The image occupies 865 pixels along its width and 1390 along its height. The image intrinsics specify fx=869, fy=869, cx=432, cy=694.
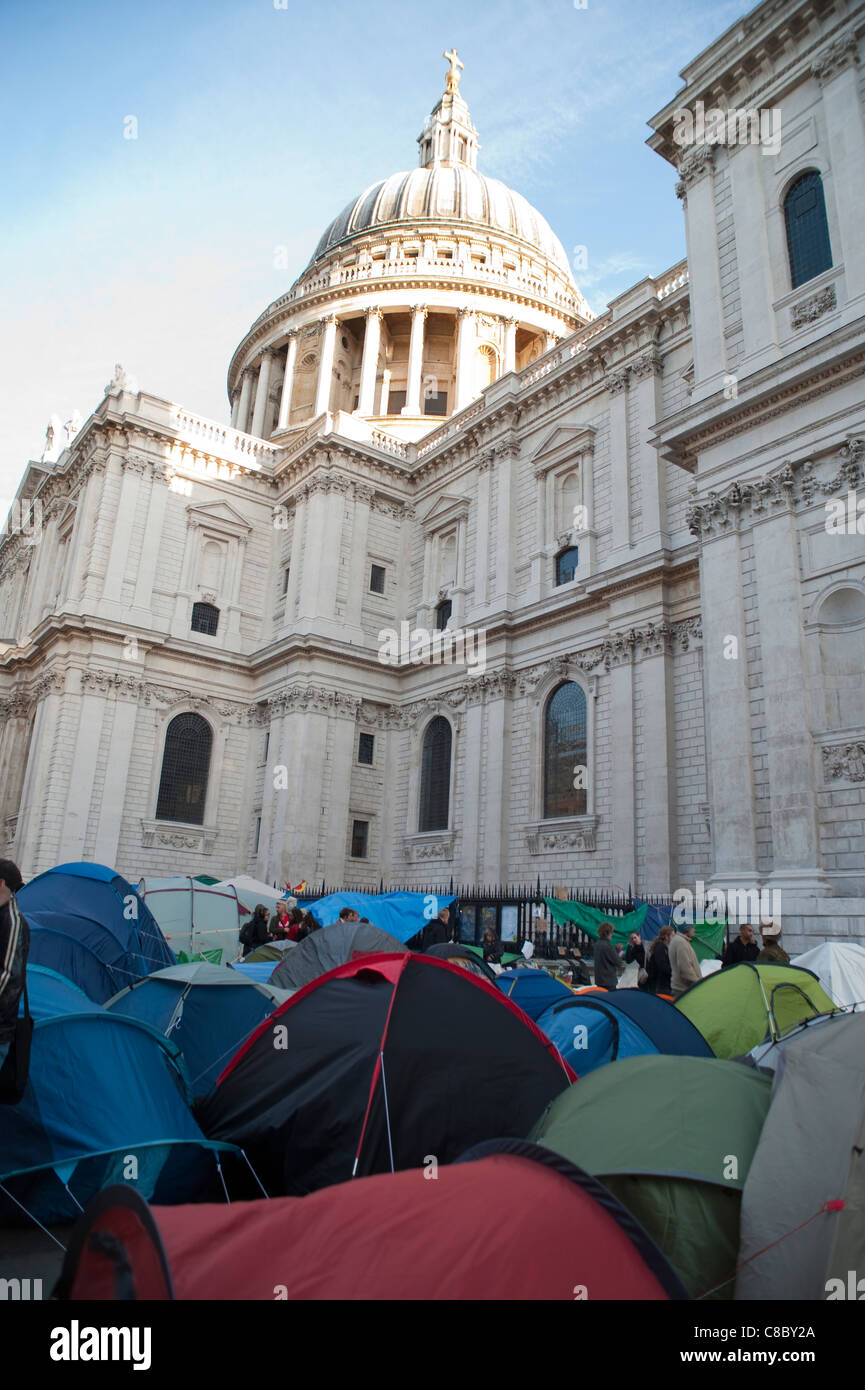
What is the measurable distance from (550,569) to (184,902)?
585 inches

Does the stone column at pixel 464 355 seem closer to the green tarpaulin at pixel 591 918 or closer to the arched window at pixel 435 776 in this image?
the arched window at pixel 435 776

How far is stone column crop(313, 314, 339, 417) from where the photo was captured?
45312mm

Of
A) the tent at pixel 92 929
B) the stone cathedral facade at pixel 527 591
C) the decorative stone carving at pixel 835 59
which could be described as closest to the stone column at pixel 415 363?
the stone cathedral facade at pixel 527 591

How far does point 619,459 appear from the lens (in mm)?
25609

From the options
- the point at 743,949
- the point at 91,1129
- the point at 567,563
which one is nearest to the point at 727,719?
the point at 743,949

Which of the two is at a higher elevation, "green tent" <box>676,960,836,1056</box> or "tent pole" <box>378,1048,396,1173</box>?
"green tent" <box>676,960,836,1056</box>

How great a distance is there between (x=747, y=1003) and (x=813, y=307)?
13922 mm

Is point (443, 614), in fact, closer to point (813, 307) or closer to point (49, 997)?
point (813, 307)

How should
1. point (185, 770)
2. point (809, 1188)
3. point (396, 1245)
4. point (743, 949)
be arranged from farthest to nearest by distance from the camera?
point (185, 770)
point (743, 949)
point (809, 1188)
point (396, 1245)

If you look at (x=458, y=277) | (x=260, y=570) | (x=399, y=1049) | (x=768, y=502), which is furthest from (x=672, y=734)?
(x=458, y=277)

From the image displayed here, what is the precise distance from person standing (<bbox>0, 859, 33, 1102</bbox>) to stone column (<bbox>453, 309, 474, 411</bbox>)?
42.4 metres

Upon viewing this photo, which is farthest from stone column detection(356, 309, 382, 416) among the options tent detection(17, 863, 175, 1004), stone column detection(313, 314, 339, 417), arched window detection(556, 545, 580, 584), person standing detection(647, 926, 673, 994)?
person standing detection(647, 926, 673, 994)

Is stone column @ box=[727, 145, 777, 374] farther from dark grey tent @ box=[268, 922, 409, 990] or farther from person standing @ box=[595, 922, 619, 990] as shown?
dark grey tent @ box=[268, 922, 409, 990]
